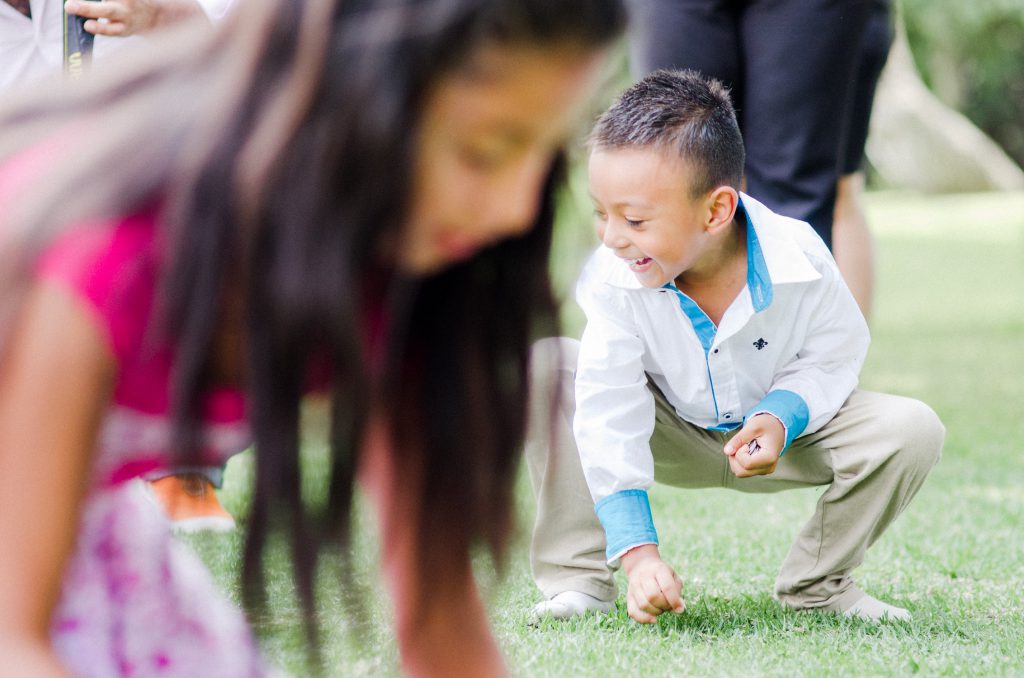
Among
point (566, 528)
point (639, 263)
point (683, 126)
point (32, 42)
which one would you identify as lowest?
point (566, 528)

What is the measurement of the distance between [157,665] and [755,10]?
244 cm

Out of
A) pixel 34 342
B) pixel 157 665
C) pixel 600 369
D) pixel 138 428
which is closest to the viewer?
pixel 34 342

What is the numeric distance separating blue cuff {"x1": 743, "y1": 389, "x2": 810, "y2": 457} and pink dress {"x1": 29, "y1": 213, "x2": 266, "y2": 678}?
4.60ft

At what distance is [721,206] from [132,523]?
1606 mm

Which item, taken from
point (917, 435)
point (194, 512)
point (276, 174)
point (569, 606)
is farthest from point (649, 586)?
point (276, 174)

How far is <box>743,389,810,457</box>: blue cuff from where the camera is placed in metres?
2.54

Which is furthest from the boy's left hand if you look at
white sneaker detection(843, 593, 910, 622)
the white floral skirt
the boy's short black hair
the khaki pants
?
the white floral skirt

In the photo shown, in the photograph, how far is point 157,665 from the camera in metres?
1.23

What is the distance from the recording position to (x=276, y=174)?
1.00 m

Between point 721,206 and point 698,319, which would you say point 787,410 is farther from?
point 721,206

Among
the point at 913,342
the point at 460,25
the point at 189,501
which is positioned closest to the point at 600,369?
the point at 189,501

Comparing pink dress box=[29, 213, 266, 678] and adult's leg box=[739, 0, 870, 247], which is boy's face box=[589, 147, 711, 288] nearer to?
adult's leg box=[739, 0, 870, 247]

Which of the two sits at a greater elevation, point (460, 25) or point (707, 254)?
point (460, 25)

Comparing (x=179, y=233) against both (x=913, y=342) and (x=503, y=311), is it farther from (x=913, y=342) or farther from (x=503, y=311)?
(x=913, y=342)
